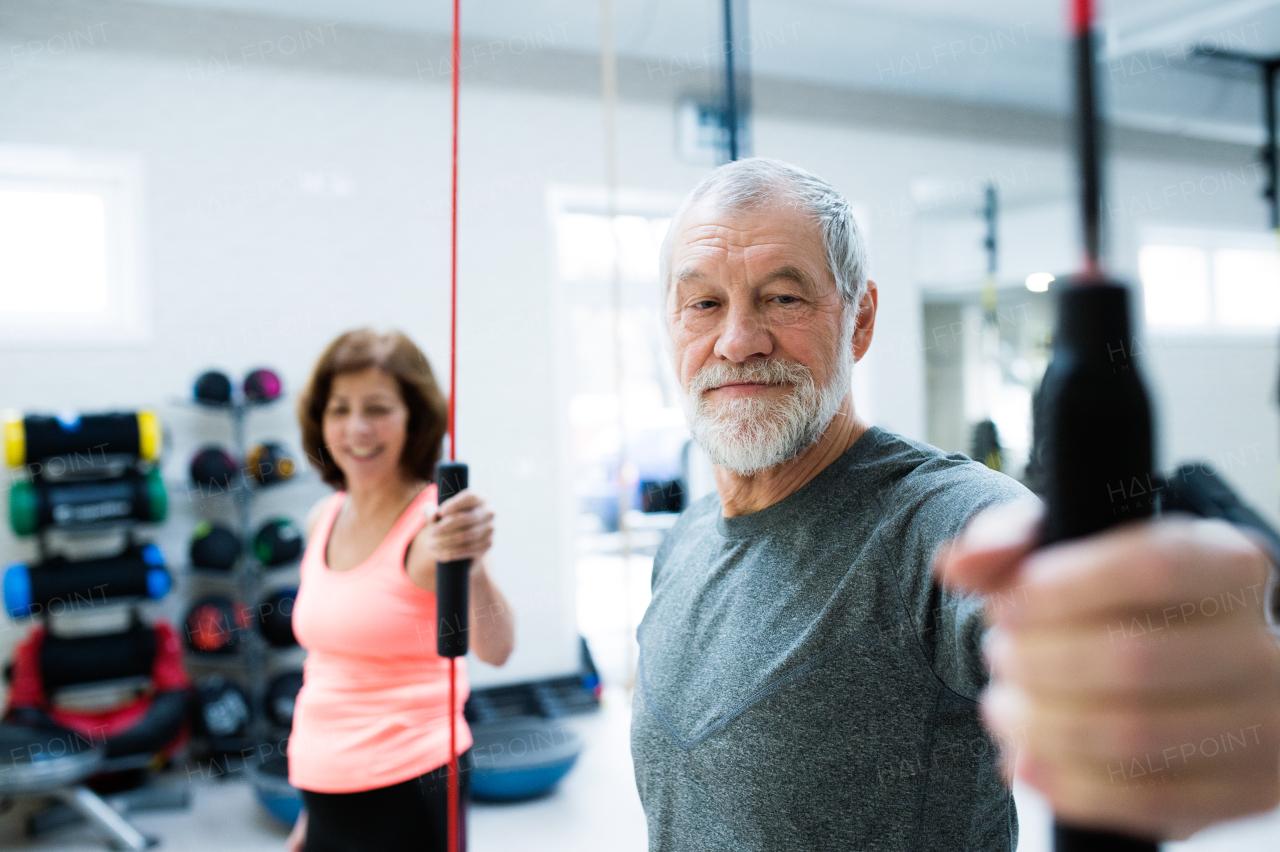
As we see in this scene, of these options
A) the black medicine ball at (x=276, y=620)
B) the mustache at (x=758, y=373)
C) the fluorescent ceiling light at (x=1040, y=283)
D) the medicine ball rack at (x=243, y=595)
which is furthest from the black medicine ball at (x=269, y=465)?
the mustache at (x=758, y=373)

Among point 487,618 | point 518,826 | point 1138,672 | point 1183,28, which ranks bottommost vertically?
point 518,826

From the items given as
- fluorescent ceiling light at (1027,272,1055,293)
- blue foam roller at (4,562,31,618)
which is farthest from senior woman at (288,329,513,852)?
blue foam roller at (4,562,31,618)

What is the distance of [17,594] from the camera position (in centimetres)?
357

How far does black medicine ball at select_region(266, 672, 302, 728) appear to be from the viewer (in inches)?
153

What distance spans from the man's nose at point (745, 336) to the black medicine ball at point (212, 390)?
3652 millimetres

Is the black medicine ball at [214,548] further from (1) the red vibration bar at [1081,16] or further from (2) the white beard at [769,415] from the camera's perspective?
(1) the red vibration bar at [1081,16]

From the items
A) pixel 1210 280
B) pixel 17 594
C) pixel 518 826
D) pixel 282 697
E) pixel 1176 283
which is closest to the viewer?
pixel 518 826

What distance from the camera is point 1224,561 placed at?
0.95 ft

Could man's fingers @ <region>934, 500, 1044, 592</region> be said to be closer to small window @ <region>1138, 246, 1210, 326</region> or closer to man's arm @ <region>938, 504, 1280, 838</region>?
man's arm @ <region>938, 504, 1280, 838</region>

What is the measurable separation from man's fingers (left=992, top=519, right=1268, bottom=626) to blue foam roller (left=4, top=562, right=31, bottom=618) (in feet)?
14.3

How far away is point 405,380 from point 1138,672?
1639 mm

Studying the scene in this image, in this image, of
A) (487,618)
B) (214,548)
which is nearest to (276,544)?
(214,548)

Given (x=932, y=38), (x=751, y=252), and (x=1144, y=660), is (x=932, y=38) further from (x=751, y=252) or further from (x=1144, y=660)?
(x=1144, y=660)

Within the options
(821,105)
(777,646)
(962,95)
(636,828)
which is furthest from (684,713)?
(962,95)
